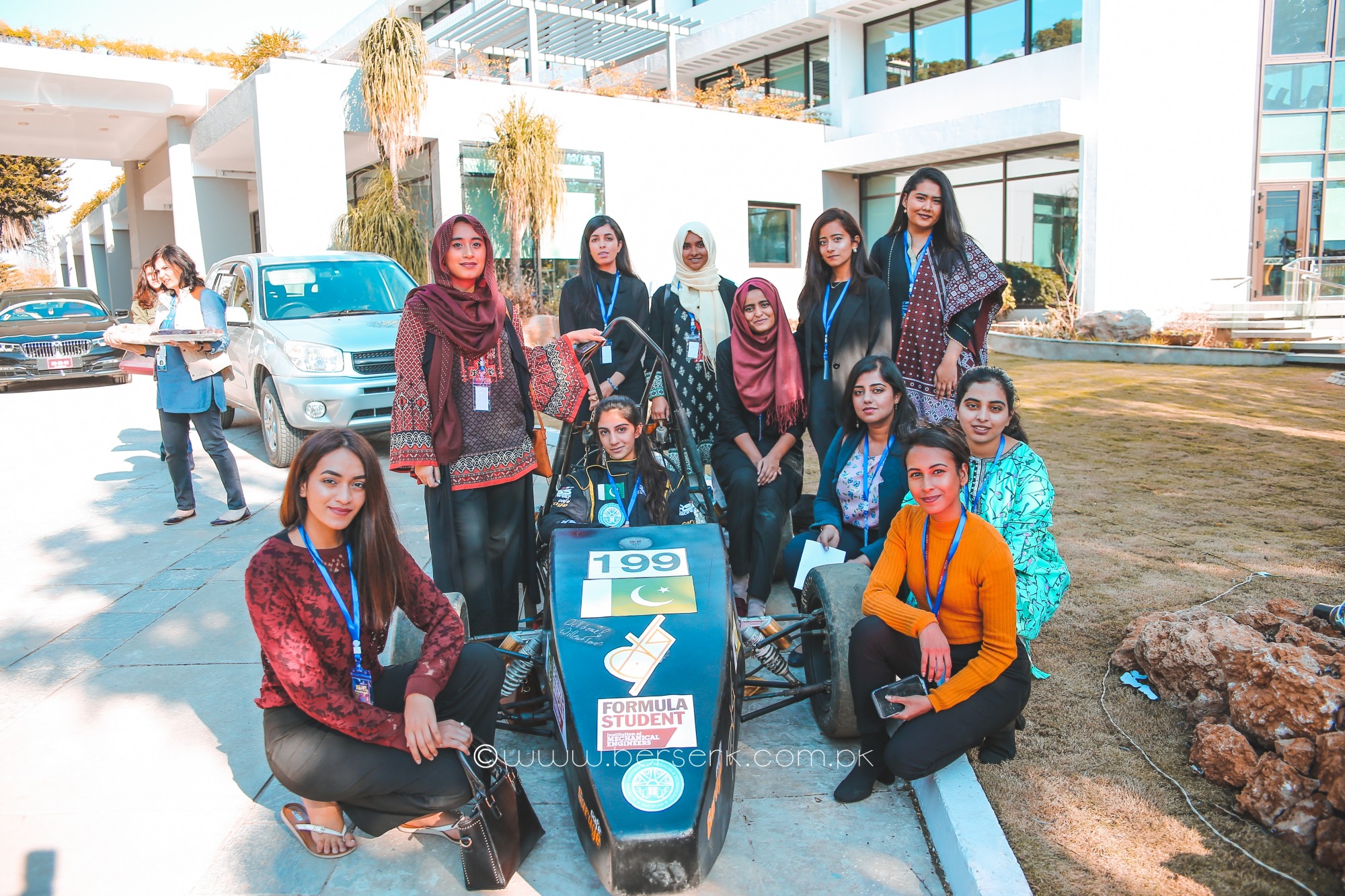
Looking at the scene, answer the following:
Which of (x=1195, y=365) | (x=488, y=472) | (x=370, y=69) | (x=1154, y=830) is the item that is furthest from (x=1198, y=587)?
(x=370, y=69)

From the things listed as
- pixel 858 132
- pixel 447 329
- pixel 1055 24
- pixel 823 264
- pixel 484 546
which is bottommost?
pixel 484 546

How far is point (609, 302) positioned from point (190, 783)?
330cm

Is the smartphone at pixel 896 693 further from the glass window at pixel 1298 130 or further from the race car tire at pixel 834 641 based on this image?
the glass window at pixel 1298 130

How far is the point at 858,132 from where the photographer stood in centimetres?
2058

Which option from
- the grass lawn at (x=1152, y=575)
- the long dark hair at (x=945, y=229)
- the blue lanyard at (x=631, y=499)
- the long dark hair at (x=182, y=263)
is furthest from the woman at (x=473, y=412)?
the long dark hair at (x=182, y=263)

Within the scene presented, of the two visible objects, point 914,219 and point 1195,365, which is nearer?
point 914,219

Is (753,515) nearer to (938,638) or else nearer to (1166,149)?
(938,638)

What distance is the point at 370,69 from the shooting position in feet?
46.7

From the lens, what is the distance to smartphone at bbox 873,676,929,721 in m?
3.07

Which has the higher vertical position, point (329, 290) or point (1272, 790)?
point (329, 290)

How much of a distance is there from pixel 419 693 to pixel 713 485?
2599 mm

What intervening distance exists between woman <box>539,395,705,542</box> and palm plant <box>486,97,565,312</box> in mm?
12219

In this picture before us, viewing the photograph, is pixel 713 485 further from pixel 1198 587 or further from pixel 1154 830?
pixel 1154 830

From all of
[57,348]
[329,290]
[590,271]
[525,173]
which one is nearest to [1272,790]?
[590,271]
